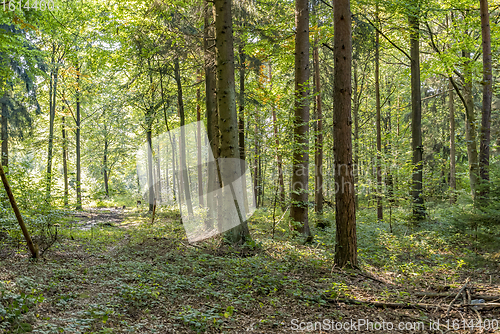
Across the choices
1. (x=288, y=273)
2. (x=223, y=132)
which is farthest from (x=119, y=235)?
(x=288, y=273)

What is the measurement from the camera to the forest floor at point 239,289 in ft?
12.5

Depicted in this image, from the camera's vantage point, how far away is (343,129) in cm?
596

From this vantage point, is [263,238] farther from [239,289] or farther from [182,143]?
[182,143]

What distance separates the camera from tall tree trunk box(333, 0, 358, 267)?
19.5 feet

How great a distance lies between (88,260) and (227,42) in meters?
6.38

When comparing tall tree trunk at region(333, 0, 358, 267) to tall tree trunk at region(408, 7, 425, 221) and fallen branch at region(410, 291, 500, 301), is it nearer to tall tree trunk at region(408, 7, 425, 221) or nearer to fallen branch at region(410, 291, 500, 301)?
fallen branch at region(410, 291, 500, 301)

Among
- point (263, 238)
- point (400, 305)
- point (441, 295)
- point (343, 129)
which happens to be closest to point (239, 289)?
point (400, 305)

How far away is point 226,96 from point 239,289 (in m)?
4.78

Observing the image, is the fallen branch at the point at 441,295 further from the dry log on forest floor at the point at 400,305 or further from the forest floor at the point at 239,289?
the dry log on forest floor at the point at 400,305

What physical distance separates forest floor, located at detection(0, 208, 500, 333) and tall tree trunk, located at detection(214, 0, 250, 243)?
1.76m

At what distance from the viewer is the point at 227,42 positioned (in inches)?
301

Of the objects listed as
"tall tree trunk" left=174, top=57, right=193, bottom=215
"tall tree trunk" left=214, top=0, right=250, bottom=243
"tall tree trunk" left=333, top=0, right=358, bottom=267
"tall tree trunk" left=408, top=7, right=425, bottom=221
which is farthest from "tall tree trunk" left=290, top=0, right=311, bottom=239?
"tall tree trunk" left=174, top=57, right=193, bottom=215

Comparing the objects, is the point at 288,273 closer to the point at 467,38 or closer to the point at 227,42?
the point at 227,42

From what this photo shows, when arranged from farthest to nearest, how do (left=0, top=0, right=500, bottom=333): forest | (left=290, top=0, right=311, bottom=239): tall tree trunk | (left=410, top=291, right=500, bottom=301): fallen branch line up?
(left=290, top=0, right=311, bottom=239): tall tree trunk < (left=410, top=291, right=500, bottom=301): fallen branch < (left=0, top=0, right=500, bottom=333): forest
